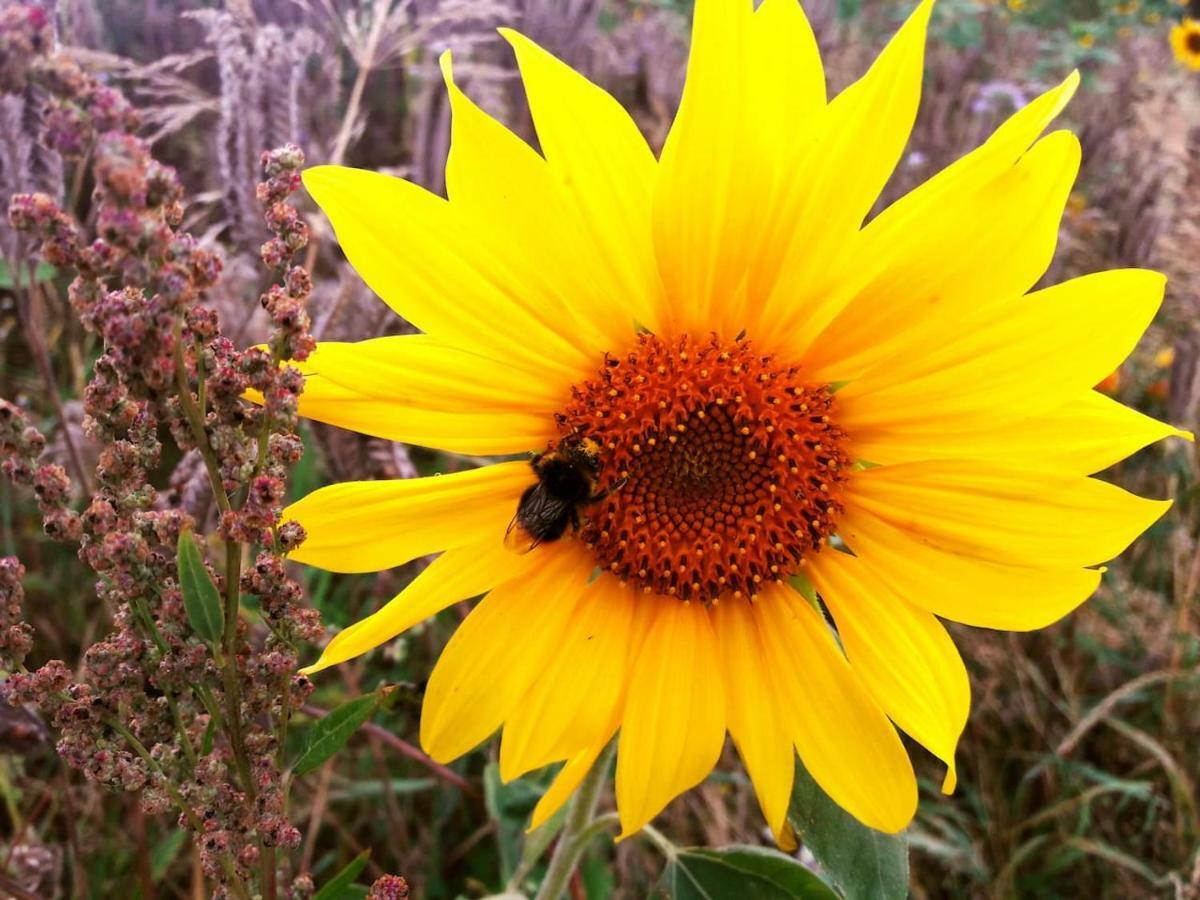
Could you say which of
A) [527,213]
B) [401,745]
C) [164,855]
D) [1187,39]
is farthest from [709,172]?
[1187,39]

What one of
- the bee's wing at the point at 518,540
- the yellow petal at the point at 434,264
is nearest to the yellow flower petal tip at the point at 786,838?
the bee's wing at the point at 518,540

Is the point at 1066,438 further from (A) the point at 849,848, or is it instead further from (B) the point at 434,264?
(B) the point at 434,264

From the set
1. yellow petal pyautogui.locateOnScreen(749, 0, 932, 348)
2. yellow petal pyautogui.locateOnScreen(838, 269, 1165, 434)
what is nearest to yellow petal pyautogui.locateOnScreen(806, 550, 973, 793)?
yellow petal pyautogui.locateOnScreen(838, 269, 1165, 434)

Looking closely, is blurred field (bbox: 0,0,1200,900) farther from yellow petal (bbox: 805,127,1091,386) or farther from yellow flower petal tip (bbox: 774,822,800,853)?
yellow flower petal tip (bbox: 774,822,800,853)

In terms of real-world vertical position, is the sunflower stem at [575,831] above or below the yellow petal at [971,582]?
below

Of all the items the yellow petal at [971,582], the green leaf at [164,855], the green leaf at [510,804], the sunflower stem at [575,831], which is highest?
the yellow petal at [971,582]

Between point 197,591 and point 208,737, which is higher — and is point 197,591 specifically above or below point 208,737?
above

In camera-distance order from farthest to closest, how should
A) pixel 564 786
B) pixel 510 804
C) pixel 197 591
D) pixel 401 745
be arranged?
1. pixel 510 804
2. pixel 401 745
3. pixel 564 786
4. pixel 197 591

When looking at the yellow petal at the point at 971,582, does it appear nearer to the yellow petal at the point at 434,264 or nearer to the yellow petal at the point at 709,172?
the yellow petal at the point at 709,172
